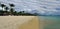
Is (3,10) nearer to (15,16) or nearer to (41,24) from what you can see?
(15,16)

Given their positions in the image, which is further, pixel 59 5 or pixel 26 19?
pixel 59 5

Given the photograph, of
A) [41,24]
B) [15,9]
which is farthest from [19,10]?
[41,24]

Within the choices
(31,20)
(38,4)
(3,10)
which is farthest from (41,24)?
(3,10)

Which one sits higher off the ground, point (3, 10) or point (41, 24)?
point (3, 10)

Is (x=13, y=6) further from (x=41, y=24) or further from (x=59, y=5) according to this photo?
(x=59, y=5)

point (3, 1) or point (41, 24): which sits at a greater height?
point (3, 1)

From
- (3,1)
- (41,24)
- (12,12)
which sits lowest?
(41,24)
